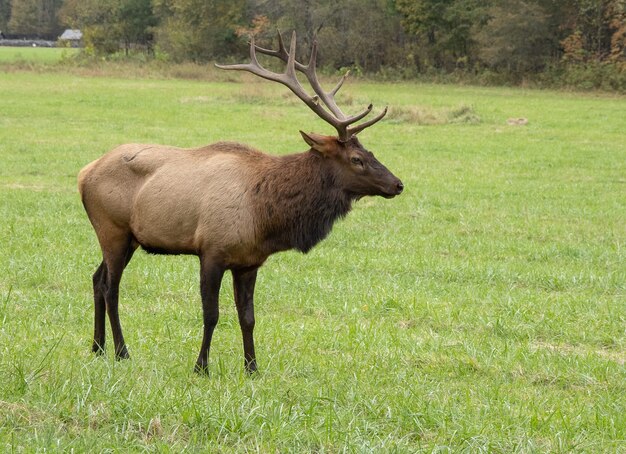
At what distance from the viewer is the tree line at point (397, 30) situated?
60.1 metres

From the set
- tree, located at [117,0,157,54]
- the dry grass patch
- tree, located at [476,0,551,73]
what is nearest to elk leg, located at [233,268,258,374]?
the dry grass patch

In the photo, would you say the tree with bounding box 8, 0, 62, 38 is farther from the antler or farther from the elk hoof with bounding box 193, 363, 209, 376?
the elk hoof with bounding box 193, 363, 209, 376

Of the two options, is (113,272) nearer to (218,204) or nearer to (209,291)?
(209,291)

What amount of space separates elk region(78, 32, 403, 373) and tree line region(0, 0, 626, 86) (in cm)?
5069

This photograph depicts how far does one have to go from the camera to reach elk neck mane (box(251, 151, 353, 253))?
7242mm

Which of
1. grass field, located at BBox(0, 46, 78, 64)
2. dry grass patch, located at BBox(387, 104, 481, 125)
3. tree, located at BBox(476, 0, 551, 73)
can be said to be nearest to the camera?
dry grass patch, located at BBox(387, 104, 481, 125)

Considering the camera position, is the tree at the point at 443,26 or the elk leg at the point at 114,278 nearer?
the elk leg at the point at 114,278

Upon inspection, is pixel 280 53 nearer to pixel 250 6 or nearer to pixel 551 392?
pixel 551 392

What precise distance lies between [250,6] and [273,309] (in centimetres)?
6907

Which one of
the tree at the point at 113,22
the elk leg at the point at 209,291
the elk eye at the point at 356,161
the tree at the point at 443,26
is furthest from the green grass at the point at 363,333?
the tree at the point at 113,22

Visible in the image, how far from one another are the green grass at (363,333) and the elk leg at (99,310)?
13 centimetres

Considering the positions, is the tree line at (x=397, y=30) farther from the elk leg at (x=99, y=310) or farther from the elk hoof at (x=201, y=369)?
the elk hoof at (x=201, y=369)

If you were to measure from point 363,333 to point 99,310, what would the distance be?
2.26 meters

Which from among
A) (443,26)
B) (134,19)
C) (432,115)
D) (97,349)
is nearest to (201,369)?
(97,349)
